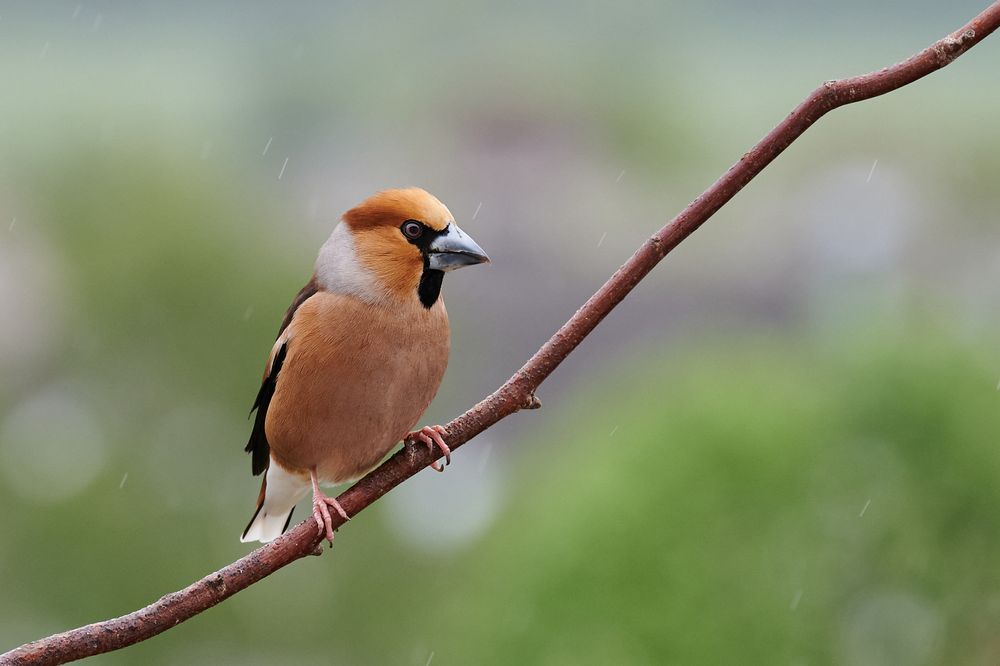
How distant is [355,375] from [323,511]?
43 centimetres

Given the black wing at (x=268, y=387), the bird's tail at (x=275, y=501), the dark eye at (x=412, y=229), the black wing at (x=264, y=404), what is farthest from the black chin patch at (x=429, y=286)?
the bird's tail at (x=275, y=501)

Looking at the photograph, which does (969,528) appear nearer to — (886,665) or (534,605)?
(886,665)

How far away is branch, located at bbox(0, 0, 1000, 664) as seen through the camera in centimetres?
178

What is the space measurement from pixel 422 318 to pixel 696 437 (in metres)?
8.15

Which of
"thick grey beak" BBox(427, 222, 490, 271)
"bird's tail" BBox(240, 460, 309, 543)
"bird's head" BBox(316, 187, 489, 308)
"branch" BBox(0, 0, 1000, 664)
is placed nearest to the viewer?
"branch" BBox(0, 0, 1000, 664)

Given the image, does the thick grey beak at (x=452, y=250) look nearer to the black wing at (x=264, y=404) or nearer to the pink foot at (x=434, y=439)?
the pink foot at (x=434, y=439)

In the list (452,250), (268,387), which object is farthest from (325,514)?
(268,387)

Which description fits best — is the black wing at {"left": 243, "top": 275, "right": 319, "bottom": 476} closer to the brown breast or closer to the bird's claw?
the brown breast

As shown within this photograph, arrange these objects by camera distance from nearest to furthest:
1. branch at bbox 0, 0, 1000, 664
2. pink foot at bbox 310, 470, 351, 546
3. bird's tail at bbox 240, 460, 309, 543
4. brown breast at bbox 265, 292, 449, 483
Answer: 1. branch at bbox 0, 0, 1000, 664
2. pink foot at bbox 310, 470, 351, 546
3. brown breast at bbox 265, 292, 449, 483
4. bird's tail at bbox 240, 460, 309, 543

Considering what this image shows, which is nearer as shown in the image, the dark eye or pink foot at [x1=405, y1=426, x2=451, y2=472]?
pink foot at [x1=405, y1=426, x2=451, y2=472]

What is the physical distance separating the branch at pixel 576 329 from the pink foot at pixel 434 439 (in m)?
0.19

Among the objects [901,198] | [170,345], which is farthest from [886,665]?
[901,198]

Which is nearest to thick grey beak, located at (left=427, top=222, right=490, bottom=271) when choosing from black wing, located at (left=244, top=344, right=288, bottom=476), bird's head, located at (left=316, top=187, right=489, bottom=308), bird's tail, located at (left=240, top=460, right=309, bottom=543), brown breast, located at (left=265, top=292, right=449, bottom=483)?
bird's head, located at (left=316, top=187, right=489, bottom=308)

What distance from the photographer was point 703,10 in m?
90.4
